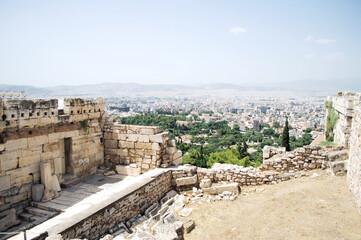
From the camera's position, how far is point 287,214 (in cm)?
658

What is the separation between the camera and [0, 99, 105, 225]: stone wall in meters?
6.70

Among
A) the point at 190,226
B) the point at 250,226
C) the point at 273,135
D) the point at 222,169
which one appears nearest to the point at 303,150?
the point at 222,169

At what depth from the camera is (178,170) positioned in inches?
366

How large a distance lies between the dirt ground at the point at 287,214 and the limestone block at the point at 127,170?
2.32m

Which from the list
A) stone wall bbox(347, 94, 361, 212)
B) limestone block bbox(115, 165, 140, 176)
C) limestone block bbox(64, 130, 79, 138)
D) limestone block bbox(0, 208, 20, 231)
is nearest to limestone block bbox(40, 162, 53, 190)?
limestone block bbox(0, 208, 20, 231)

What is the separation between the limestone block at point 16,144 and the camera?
6.71 meters

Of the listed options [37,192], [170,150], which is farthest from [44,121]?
[170,150]

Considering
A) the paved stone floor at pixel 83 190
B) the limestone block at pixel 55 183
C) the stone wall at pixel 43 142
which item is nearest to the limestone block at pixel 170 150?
the paved stone floor at pixel 83 190

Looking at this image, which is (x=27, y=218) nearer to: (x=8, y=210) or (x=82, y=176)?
(x=8, y=210)

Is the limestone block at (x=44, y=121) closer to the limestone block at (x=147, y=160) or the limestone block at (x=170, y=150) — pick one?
the limestone block at (x=147, y=160)

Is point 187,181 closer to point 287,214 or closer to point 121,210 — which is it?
point 121,210

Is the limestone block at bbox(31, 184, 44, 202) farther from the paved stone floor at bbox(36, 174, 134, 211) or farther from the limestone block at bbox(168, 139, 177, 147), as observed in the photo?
the limestone block at bbox(168, 139, 177, 147)

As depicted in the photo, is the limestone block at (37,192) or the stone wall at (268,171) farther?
the stone wall at (268,171)

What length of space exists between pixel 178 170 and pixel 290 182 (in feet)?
12.6
